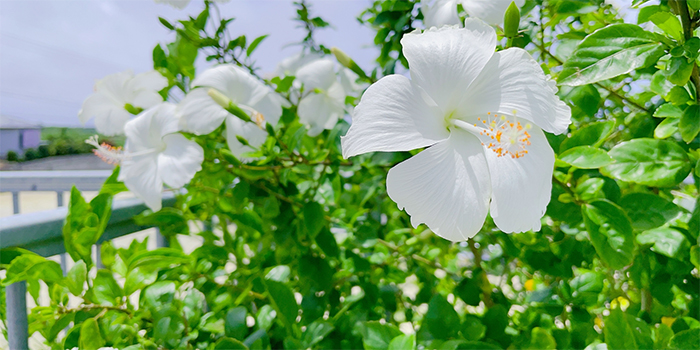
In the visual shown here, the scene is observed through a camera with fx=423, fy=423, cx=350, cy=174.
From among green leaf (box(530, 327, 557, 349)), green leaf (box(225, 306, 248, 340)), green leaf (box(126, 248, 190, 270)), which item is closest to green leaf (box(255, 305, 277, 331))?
green leaf (box(225, 306, 248, 340))

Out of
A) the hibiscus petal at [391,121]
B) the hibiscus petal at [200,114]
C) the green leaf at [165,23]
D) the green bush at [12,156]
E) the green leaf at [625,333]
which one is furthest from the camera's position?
the green bush at [12,156]

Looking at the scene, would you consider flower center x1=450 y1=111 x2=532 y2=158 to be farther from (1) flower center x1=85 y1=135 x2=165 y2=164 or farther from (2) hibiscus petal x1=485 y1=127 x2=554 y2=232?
(1) flower center x1=85 y1=135 x2=165 y2=164

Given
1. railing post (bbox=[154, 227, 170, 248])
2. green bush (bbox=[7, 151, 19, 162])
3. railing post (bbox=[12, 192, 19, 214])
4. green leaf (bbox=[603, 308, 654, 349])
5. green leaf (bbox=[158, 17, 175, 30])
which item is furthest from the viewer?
green bush (bbox=[7, 151, 19, 162])

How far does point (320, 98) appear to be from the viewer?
0.85m

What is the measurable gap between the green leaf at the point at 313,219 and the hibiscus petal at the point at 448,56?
352mm

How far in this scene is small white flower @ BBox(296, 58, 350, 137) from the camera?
2.76ft

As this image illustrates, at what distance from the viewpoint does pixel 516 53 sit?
0.40m

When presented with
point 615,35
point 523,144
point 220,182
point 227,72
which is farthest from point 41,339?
point 615,35

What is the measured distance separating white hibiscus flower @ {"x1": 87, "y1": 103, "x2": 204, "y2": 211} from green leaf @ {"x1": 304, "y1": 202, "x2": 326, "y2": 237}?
19cm

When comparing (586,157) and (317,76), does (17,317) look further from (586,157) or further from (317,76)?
(586,157)

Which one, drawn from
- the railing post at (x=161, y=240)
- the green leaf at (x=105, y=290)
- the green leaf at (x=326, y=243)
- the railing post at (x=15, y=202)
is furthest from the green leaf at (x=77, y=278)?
the railing post at (x=15, y=202)

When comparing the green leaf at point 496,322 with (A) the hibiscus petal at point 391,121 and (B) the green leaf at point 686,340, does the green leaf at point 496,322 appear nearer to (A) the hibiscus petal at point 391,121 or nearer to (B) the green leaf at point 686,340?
(B) the green leaf at point 686,340

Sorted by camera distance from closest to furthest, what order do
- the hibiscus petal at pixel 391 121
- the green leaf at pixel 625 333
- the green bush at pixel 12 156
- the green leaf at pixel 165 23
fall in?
the hibiscus petal at pixel 391 121, the green leaf at pixel 625 333, the green leaf at pixel 165 23, the green bush at pixel 12 156

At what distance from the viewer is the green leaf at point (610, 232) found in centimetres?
45
